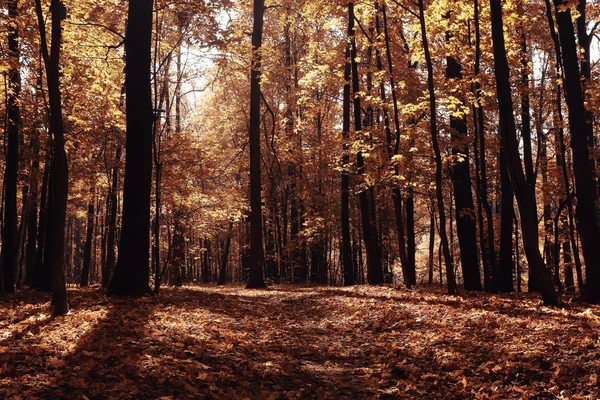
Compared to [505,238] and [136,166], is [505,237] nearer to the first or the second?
[505,238]

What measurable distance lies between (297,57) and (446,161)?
1780cm

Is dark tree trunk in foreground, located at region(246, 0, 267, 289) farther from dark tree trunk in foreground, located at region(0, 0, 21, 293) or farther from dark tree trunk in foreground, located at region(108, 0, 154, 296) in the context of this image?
dark tree trunk in foreground, located at region(0, 0, 21, 293)

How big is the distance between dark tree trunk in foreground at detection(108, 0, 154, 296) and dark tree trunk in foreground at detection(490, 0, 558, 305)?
8182mm

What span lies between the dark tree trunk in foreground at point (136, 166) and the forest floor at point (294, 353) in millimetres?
752

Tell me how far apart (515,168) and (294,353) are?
6.16 m

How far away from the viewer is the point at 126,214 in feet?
36.1

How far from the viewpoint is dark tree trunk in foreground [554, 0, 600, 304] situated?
9797 mm

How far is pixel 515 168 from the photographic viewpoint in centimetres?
999

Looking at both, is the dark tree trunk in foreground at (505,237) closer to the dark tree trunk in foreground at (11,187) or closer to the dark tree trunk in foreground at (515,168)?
the dark tree trunk in foreground at (515,168)

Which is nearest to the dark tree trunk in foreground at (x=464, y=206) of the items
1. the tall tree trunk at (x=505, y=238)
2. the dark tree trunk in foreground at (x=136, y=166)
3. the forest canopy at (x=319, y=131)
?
the forest canopy at (x=319, y=131)

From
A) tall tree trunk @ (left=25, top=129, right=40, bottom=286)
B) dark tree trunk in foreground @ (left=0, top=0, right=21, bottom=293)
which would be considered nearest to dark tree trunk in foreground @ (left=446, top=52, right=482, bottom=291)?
dark tree trunk in foreground @ (left=0, top=0, right=21, bottom=293)

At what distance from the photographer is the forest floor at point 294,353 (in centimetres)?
532

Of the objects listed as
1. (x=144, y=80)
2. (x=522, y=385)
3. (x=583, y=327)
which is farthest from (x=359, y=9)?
(x=522, y=385)

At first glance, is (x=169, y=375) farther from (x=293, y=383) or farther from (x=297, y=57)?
(x=297, y=57)
